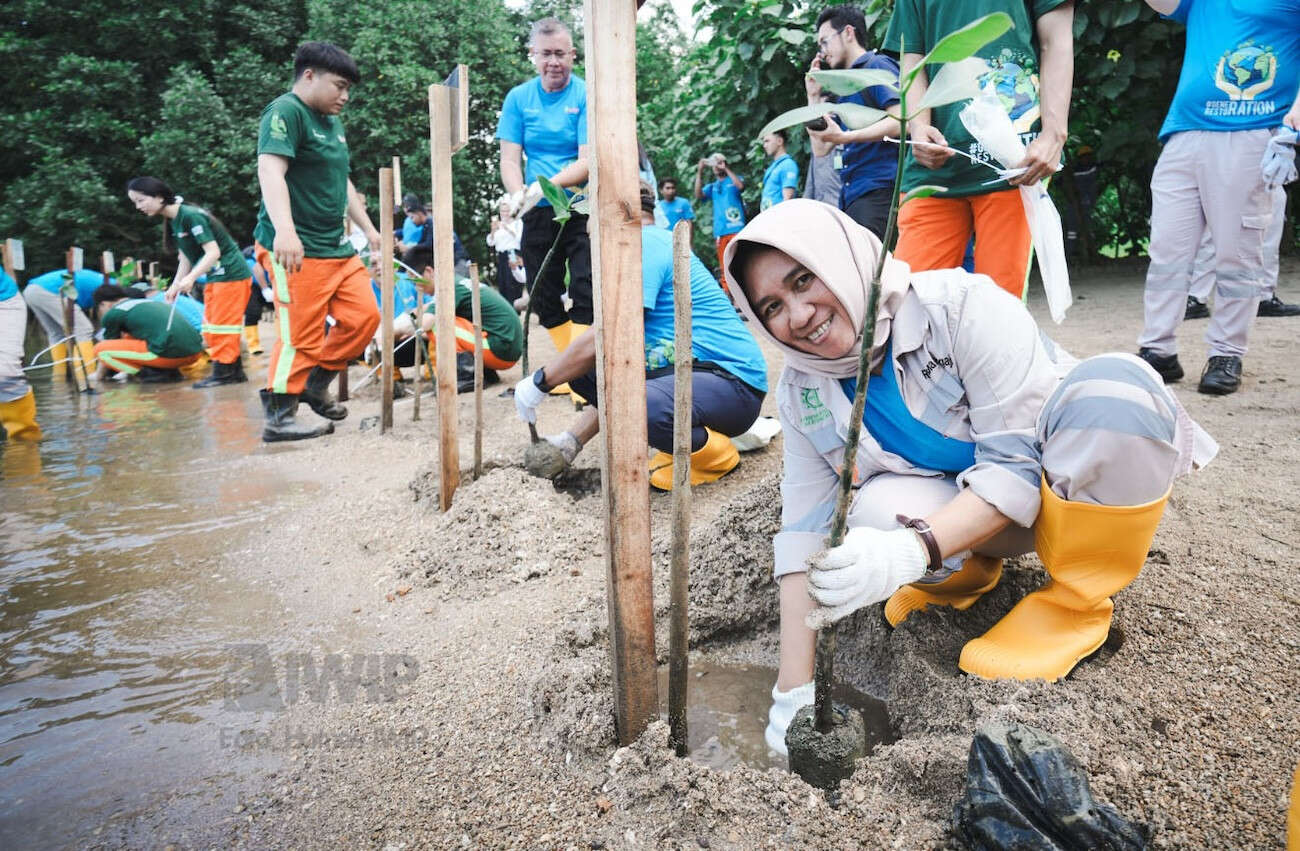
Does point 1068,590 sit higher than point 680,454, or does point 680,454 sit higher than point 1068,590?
point 680,454

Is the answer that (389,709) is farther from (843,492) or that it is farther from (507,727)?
(843,492)

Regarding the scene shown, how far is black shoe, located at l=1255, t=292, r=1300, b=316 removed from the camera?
4.97 meters

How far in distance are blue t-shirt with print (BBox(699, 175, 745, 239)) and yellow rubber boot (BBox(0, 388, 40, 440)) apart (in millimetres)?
6116

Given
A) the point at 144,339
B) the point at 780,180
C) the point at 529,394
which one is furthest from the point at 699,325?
the point at 144,339

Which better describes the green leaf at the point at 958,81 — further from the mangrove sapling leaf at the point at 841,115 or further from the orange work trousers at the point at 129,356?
the orange work trousers at the point at 129,356

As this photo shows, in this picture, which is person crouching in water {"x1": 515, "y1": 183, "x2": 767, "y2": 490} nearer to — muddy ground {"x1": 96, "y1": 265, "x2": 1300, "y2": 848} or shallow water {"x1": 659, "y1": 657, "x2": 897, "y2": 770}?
muddy ground {"x1": 96, "y1": 265, "x2": 1300, "y2": 848}

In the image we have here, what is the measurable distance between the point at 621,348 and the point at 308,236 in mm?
3612

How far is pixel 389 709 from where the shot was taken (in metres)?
1.83

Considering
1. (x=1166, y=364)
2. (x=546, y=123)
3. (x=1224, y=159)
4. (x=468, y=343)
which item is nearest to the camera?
(x=1224, y=159)

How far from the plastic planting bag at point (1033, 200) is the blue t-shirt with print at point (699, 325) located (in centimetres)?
111

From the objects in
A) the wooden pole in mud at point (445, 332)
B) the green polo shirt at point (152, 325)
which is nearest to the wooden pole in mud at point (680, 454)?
the wooden pole in mud at point (445, 332)

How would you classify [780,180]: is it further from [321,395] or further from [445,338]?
[445,338]

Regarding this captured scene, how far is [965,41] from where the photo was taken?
3.33 feet

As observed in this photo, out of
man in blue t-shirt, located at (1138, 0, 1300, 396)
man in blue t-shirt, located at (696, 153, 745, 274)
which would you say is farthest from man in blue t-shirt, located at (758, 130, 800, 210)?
man in blue t-shirt, located at (1138, 0, 1300, 396)
